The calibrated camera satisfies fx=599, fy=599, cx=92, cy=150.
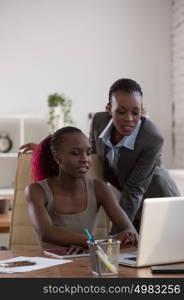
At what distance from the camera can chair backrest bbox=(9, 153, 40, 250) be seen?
244cm

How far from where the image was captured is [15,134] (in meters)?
4.93

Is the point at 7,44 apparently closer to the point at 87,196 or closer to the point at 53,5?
the point at 53,5

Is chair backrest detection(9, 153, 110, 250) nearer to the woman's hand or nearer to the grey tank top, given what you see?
the grey tank top

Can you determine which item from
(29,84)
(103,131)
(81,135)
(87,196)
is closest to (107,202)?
(87,196)

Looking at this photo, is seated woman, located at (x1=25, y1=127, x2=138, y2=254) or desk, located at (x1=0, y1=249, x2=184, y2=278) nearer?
desk, located at (x1=0, y1=249, x2=184, y2=278)

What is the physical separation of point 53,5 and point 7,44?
0.50 metres

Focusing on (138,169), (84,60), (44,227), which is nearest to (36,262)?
(44,227)

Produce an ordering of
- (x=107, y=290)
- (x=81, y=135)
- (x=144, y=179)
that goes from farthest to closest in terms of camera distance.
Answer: (x=144, y=179) → (x=81, y=135) → (x=107, y=290)

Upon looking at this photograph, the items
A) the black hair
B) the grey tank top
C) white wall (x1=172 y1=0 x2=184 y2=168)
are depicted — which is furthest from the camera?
white wall (x1=172 y1=0 x2=184 y2=168)

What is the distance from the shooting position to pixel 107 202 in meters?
2.20

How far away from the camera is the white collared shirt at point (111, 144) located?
2.46m

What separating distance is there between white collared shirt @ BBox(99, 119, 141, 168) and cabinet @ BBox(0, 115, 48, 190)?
94.4 inches

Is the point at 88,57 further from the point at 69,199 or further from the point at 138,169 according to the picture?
the point at 69,199

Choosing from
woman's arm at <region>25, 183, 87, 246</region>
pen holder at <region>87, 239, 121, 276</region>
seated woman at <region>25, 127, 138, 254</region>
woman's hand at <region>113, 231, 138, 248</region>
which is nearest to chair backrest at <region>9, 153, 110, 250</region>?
seated woman at <region>25, 127, 138, 254</region>
